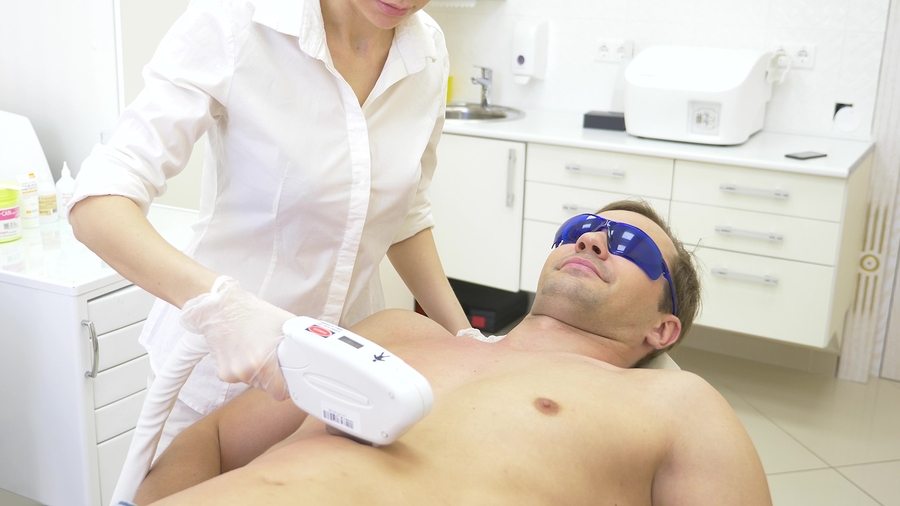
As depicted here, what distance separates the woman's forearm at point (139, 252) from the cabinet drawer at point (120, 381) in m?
1.19

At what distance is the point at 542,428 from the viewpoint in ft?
4.04

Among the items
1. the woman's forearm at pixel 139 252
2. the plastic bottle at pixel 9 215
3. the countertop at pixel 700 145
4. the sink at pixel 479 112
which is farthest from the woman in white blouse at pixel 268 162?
the sink at pixel 479 112

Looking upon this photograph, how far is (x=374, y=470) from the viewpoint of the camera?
3.46 feet

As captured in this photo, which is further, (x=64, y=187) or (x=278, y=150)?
(x=64, y=187)

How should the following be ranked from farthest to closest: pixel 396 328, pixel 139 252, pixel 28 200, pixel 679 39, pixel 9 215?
pixel 679 39 → pixel 28 200 → pixel 9 215 → pixel 396 328 → pixel 139 252

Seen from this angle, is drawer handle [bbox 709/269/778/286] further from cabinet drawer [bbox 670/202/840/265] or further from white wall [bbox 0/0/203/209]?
white wall [bbox 0/0/203/209]

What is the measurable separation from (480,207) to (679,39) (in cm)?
114

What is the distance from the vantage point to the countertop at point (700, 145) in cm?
285

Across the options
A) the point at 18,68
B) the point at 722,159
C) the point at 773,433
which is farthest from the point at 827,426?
the point at 18,68

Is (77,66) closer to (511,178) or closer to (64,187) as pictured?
(64,187)

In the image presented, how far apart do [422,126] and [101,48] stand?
5.21 feet

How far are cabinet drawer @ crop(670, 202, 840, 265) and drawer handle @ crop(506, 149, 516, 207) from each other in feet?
2.09

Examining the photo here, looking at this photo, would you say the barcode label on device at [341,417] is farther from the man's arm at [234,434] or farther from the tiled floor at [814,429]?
the tiled floor at [814,429]

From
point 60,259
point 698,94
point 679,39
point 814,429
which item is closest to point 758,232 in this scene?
point 698,94
